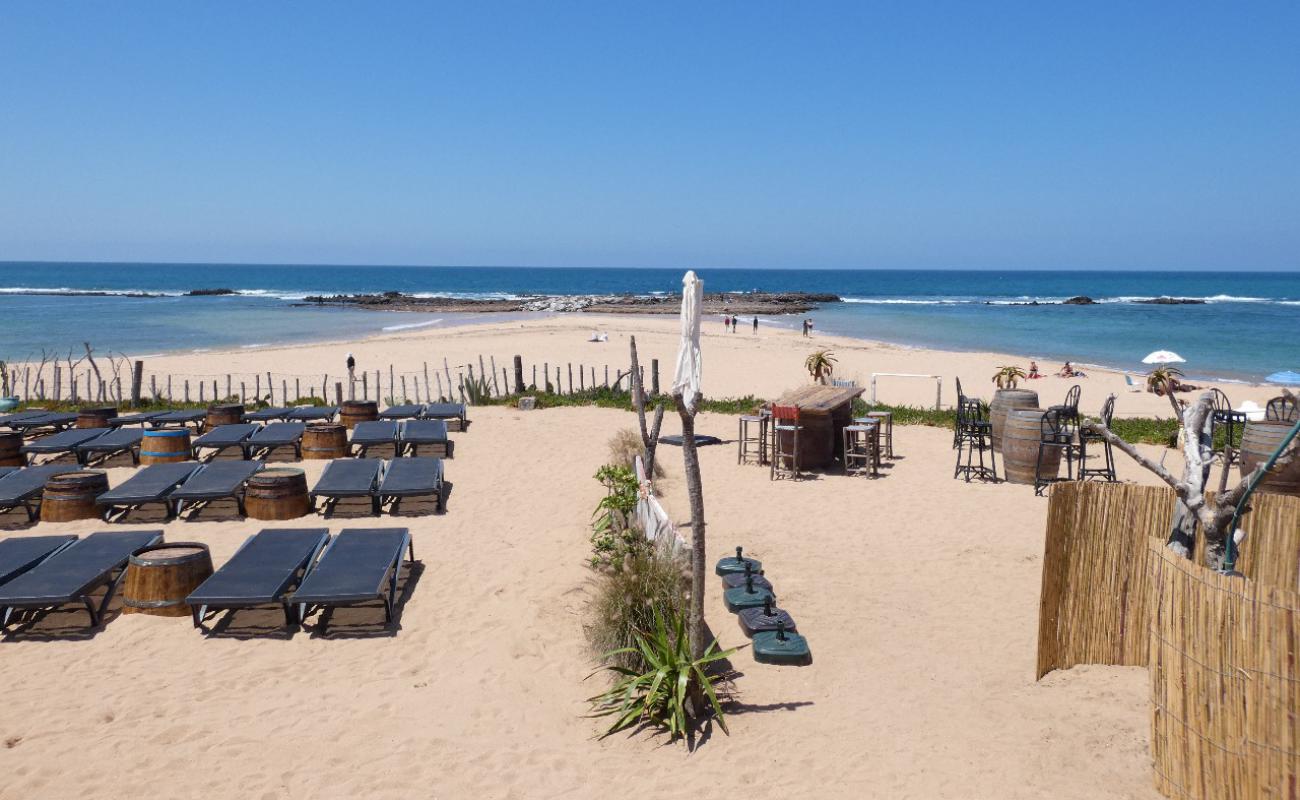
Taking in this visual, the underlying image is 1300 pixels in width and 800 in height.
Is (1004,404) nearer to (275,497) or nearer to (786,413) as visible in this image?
(786,413)

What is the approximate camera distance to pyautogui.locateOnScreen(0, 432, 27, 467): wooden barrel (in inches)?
491

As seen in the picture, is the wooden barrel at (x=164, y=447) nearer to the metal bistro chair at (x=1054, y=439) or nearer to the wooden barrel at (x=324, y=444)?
the wooden barrel at (x=324, y=444)

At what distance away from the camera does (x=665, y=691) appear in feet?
17.9

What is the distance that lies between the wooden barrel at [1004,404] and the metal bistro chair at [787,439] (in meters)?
3.60

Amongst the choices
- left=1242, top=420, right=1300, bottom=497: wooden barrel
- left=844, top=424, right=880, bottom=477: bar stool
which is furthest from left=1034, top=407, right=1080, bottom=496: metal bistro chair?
left=844, top=424, right=880, bottom=477: bar stool

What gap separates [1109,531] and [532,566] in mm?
5186

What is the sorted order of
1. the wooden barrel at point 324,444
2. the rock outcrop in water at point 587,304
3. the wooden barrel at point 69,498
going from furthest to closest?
the rock outcrop in water at point 587,304 → the wooden barrel at point 324,444 → the wooden barrel at point 69,498


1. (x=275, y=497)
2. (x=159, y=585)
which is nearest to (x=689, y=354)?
(x=159, y=585)

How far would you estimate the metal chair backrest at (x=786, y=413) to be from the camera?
1212 centimetres

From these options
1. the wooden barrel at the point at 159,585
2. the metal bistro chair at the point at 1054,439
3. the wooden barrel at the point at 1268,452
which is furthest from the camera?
the metal bistro chair at the point at 1054,439

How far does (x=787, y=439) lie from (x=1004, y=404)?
3.92 m

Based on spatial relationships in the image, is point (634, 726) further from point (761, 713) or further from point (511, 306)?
point (511, 306)

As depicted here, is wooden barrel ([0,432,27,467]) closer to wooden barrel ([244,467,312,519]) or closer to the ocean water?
wooden barrel ([244,467,312,519])

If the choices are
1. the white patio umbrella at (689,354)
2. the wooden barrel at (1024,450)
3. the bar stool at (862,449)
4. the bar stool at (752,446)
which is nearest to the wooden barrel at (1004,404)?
the wooden barrel at (1024,450)
